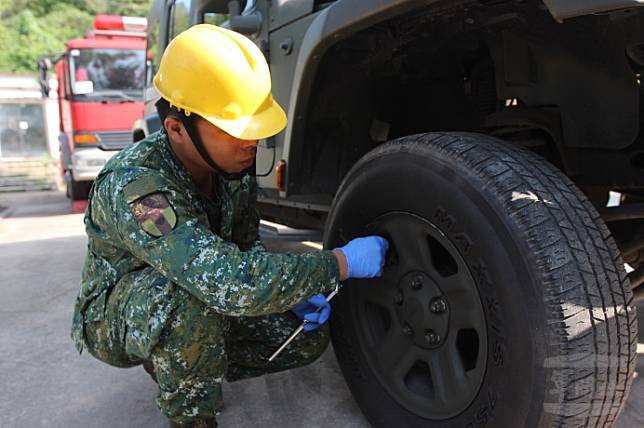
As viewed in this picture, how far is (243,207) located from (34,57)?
18344 millimetres

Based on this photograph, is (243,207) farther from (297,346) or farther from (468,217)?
(468,217)

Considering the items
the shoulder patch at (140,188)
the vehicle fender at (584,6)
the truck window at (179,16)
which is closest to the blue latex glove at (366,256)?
the shoulder patch at (140,188)

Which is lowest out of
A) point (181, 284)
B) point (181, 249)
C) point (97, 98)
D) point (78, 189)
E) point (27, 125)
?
point (27, 125)

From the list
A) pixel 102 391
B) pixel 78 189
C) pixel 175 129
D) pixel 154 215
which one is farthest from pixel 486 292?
pixel 78 189

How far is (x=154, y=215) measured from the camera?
1397mm

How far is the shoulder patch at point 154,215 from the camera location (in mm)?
1390

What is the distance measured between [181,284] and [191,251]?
10 cm

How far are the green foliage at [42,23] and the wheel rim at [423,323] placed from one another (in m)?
16.6

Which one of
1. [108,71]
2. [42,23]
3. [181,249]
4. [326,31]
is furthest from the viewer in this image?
[42,23]

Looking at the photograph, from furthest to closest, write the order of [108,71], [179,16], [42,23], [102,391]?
[42,23]
[108,71]
[179,16]
[102,391]

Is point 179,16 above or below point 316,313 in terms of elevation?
above

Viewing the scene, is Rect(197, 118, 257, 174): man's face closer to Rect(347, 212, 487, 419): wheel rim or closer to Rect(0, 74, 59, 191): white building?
Rect(347, 212, 487, 419): wheel rim

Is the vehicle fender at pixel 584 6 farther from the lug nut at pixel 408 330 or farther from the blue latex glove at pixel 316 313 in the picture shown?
the blue latex glove at pixel 316 313

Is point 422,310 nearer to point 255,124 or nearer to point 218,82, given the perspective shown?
point 255,124
